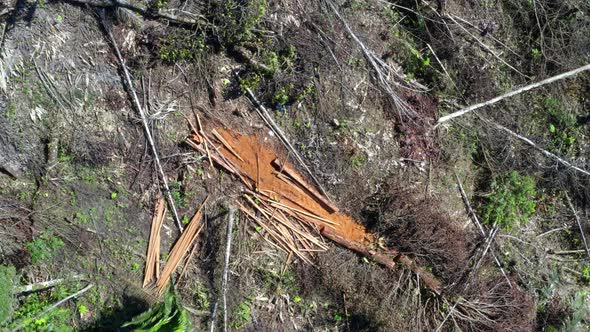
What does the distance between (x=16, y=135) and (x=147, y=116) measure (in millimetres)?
1216

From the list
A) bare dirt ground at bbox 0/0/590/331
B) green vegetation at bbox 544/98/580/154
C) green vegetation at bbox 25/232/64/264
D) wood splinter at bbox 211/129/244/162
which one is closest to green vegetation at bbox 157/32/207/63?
bare dirt ground at bbox 0/0/590/331

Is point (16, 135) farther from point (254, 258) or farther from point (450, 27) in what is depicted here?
point (450, 27)

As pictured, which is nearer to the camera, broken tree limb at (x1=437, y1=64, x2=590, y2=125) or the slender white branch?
the slender white branch

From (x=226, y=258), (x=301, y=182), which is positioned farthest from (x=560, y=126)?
(x=226, y=258)

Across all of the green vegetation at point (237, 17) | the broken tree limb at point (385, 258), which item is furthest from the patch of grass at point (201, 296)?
the green vegetation at point (237, 17)

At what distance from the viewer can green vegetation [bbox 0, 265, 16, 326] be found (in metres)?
5.70

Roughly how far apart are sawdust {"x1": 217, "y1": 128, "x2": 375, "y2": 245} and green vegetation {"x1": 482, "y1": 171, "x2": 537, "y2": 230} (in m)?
1.70

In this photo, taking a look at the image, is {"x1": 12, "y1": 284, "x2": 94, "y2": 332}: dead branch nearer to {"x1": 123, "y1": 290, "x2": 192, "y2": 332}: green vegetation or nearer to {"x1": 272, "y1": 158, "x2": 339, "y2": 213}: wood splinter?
{"x1": 123, "y1": 290, "x2": 192, "y2": 332}: green vegetation

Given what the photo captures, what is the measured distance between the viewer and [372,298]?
645 centimetres

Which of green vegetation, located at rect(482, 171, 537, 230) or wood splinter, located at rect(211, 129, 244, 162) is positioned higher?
wood splinter, located at rect(211, 129, 244, 162)

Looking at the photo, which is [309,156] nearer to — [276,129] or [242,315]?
[276,129]

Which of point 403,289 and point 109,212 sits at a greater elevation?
point 109,212

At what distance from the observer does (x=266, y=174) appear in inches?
246

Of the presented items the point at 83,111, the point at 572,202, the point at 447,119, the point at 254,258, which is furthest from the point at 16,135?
the point at 572,202
